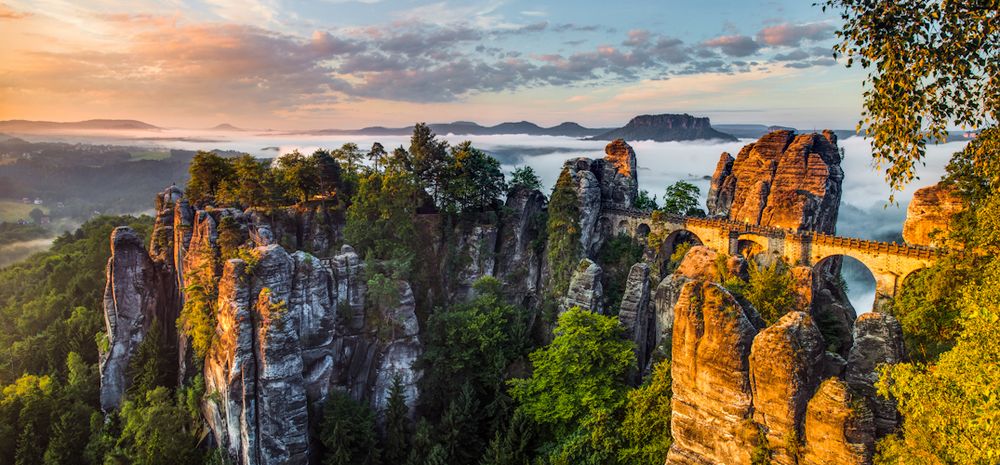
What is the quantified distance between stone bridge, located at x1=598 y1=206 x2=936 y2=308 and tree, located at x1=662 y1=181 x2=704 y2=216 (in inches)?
133

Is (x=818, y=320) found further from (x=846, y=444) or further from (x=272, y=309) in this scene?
(x=272, y=309)

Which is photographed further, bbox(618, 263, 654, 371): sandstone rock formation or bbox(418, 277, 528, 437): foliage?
bbox(418, 277, 528, 437): foliage

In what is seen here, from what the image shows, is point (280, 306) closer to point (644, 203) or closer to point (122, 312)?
point (122, 312)

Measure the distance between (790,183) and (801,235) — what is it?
6880 mm

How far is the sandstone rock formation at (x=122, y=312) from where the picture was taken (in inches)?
1273

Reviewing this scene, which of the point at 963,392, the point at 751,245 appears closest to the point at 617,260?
the point at 751,245

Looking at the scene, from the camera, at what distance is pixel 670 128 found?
14612cm

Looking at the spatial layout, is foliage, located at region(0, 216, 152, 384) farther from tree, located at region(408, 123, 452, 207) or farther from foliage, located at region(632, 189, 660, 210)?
foliage, located at region(632, 189, 660, 210)

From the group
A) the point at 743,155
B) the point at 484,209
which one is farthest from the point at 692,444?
the point at 743,155

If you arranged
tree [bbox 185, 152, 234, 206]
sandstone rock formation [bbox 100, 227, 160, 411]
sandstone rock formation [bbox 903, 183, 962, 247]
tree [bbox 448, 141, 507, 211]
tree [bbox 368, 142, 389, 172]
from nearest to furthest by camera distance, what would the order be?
sandstone rock formation [bbox 903, 183, 962, 247] < sandstone rock formation [bbox 100, 227, 160, 411] < tree [bbox 185, 152, 234, 206] < tree [bbox 448, 141, 507, 211] < tree [bbox 368, 142, 389, 172]

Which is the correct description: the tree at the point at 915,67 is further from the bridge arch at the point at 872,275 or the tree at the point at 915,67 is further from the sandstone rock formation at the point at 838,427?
the bridge arch at the point at 872,275

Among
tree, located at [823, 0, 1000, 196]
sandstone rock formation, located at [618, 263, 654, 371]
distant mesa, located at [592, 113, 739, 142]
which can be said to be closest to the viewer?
tree, located at [823, 0, 1000, 196]

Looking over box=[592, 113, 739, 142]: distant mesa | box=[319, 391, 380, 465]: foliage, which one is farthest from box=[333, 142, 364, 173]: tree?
box=[592, 113, 739, 142]: distant mesa

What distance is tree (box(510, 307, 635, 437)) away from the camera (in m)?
24.8
